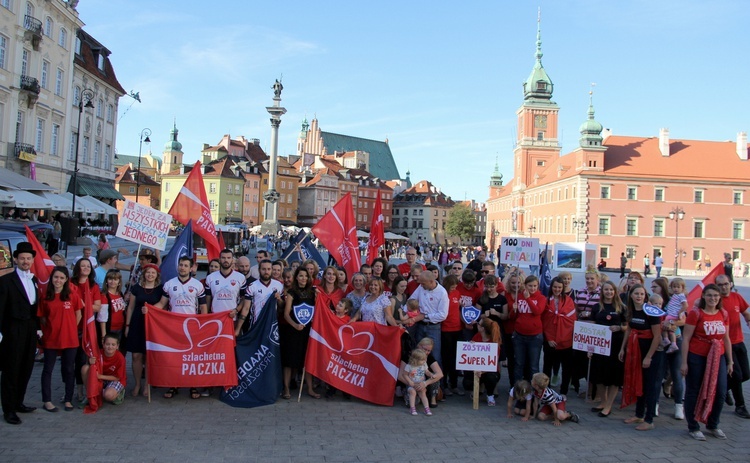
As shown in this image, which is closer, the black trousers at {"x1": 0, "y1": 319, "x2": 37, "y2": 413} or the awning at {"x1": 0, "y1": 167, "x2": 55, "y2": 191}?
the black trousers at {"x1": 0, "y1": 319, "x2": 37, "y2": 413}

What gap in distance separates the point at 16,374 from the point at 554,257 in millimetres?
35490

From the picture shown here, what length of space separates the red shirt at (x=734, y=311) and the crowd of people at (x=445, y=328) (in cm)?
2

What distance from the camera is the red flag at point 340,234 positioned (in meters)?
12.6

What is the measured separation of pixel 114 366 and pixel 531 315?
5.43 meters

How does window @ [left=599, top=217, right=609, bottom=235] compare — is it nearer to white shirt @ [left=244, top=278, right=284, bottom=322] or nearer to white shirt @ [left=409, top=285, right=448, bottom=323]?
white shirt @ [left=409, top=285, right=448, bottom=323]

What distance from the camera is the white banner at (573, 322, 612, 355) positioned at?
7.95 meters

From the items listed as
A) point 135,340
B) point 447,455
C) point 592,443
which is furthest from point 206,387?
point 592,443

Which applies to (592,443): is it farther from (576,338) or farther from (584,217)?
(584,217)

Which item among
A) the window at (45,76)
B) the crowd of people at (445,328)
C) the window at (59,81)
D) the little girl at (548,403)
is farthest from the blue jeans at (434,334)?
the window at (59,81)

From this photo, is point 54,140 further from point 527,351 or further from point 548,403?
point 548,403

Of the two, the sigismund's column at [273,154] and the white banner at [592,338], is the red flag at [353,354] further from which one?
the sigismund's column at [273,154]

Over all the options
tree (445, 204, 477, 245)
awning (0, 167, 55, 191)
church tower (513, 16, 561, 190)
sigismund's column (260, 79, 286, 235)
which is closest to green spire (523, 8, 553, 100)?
church tower (513, 16, 561, 190)

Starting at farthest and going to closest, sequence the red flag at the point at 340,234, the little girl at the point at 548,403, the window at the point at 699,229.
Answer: the window at the point at 699,229 → the red flag at the point at 340,234 → the little girl at the point at 548,403

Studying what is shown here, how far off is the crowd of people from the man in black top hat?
0.04 feet
